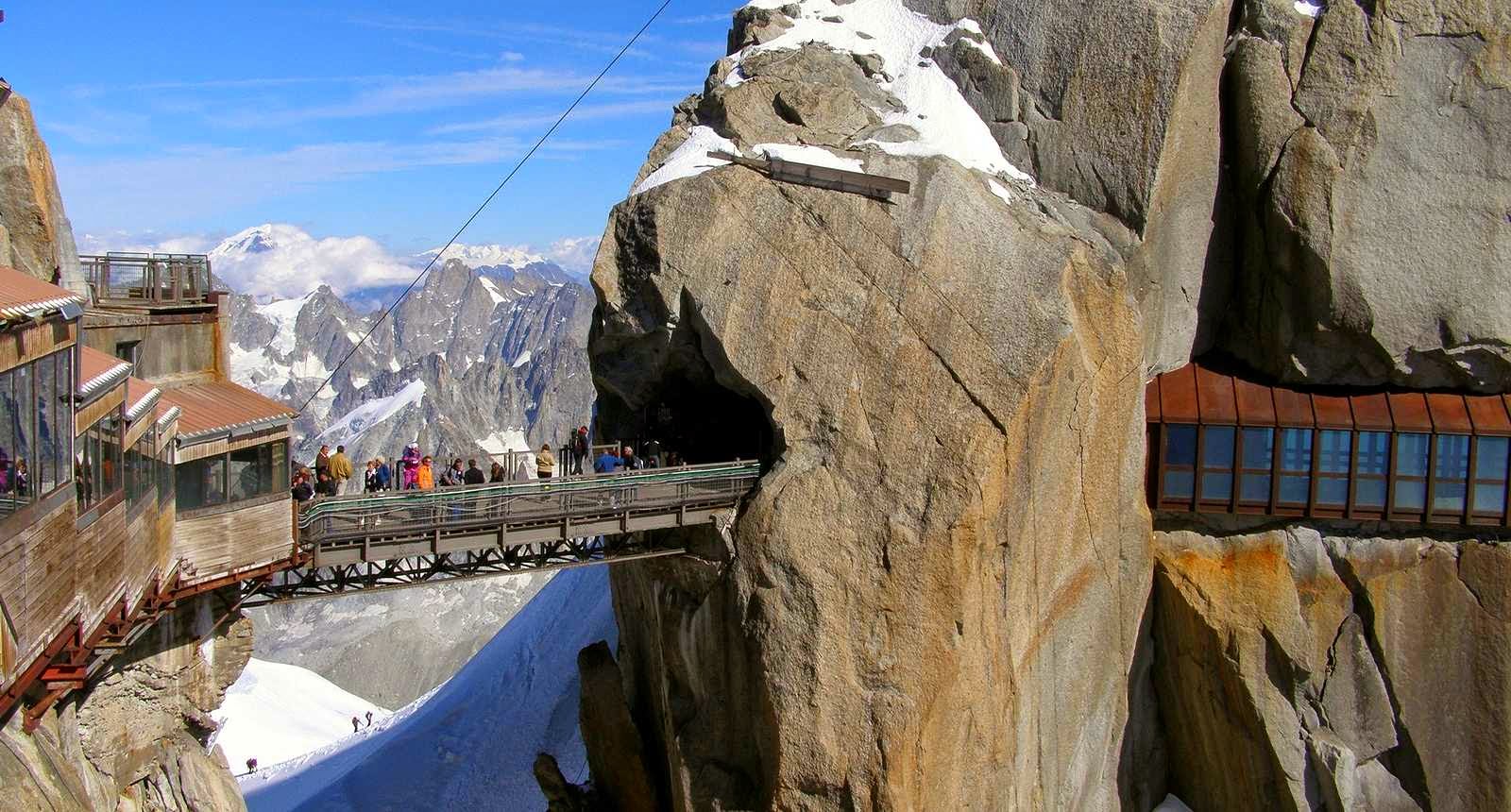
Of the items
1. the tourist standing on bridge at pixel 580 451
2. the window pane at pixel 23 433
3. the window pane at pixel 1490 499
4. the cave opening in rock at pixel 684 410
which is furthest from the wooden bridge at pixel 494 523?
the window pane at pixel 1490 499

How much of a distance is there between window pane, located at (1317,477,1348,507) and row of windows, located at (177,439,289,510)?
23733 mm

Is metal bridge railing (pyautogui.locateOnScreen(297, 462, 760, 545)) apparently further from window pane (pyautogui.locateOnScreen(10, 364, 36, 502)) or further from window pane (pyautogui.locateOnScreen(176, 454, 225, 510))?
window pane (pyautogui.locateOnScreen(10, 364, 36, 502))

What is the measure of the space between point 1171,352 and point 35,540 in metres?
25.6

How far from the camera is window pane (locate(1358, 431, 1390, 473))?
31641mm

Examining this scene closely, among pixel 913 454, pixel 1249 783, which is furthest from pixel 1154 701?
pixel 913 454

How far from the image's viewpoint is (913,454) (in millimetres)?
26141

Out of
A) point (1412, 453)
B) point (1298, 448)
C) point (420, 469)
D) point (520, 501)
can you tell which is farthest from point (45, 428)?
point (1412, 453)

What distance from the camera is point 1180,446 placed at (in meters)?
31.7

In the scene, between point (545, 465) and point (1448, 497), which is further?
point (1448, 497)

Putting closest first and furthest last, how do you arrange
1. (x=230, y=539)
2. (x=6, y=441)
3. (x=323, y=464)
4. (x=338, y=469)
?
1. (x=6, y=441)
2. (x=230, y=539)
3. (x=338, y=469)
4. (x=323, y=464)

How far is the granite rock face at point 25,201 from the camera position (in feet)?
83.2

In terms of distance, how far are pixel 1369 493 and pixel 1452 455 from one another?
212cm

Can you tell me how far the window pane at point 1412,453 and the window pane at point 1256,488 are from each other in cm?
317

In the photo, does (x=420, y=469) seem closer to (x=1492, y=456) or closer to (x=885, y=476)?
(x=885, y=476)
